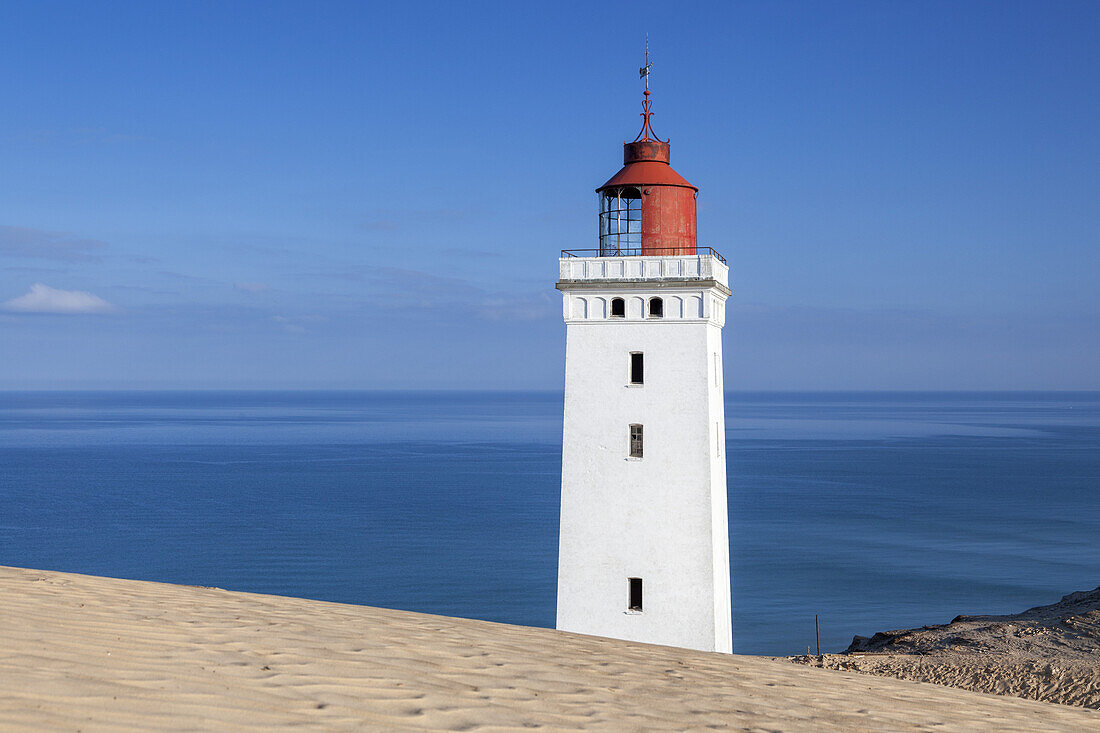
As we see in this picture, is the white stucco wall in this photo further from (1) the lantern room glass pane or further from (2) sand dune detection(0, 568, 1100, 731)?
(2) sand dune detection(0, 568, 1100, 731)

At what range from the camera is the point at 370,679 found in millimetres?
8336

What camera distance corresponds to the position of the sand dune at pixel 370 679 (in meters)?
7.13

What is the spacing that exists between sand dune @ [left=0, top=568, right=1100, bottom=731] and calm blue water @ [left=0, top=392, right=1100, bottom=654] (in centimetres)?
2677

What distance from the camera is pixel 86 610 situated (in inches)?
393

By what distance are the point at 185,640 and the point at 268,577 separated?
41.1 meters

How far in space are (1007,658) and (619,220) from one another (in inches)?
516

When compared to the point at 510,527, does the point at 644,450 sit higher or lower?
higher

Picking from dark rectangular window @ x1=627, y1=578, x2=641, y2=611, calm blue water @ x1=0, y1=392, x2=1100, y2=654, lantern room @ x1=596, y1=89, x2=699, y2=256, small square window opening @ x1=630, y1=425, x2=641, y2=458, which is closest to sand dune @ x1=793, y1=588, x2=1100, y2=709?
dark rectangular window @ x1=627, y1=578, x2=641, y2=611

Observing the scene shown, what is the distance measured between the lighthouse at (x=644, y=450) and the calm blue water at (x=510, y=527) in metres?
14.9

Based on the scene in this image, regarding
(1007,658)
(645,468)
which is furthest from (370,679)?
(645,468)

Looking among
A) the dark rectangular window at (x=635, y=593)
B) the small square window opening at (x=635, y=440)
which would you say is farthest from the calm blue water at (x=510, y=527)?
the small square window opening at (x=635, y=440)

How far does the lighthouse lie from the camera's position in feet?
73.0

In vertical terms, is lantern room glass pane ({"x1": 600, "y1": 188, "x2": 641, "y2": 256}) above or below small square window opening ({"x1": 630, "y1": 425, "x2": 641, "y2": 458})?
above

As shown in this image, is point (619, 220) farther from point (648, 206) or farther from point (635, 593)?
point (635, 593)
